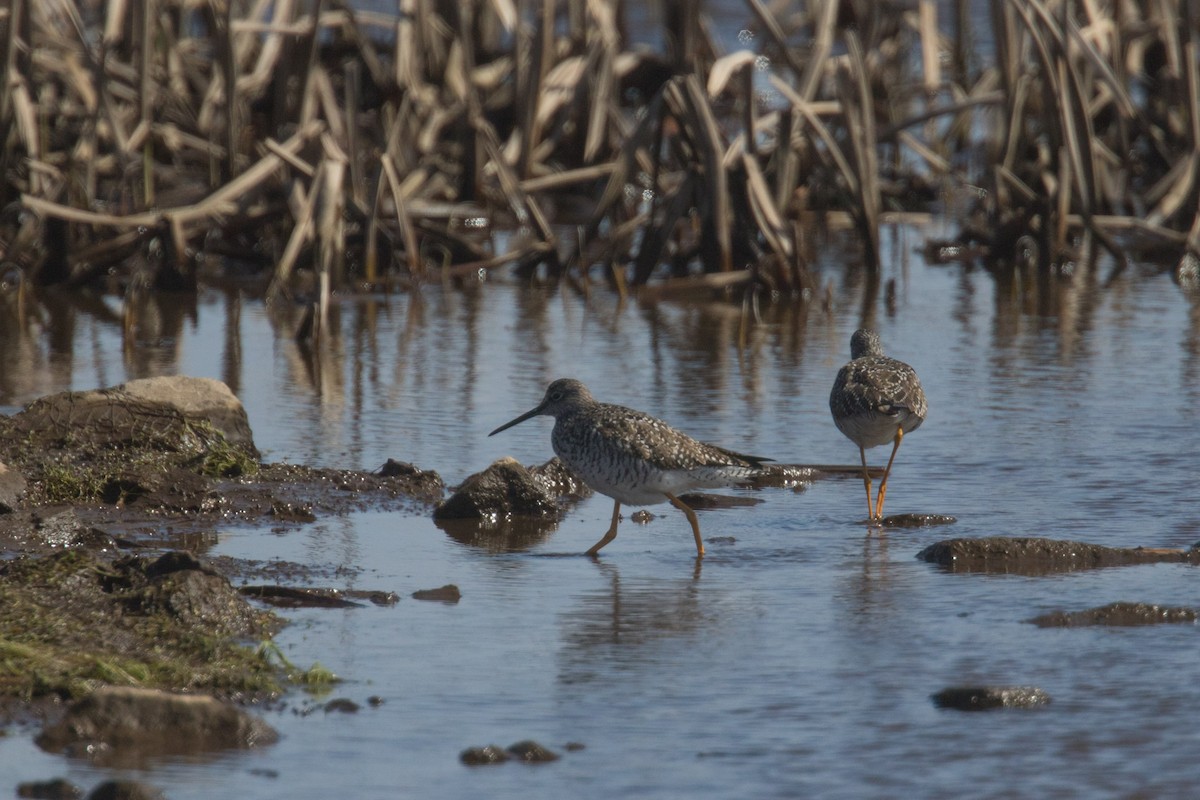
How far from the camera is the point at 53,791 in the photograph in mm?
4848

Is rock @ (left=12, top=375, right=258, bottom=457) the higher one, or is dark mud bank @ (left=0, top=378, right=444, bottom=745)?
rock @ (left=12, top=375, right=258, bottom=457)

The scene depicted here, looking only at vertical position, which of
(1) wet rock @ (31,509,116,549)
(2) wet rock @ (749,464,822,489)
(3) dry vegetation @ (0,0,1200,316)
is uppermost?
(3) dry vegetation @ (0,0,1200,316)

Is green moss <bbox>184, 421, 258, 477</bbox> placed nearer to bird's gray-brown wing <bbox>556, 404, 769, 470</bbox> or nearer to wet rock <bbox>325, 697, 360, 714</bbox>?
bird's gray-brown wing <bbox>556, 404, 769, 470</bbox>

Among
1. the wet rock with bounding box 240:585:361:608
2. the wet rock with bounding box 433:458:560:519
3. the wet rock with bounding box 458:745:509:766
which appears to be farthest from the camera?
the wet rock with bounding box 433:458:560:519

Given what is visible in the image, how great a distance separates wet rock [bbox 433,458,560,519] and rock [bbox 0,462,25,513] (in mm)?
1896

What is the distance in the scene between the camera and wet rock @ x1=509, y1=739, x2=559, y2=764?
17.1ft

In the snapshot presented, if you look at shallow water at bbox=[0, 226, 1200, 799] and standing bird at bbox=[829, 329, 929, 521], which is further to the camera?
standing bird at bbox=[829, 329, 929, 521]

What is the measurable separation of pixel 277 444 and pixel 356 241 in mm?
5694

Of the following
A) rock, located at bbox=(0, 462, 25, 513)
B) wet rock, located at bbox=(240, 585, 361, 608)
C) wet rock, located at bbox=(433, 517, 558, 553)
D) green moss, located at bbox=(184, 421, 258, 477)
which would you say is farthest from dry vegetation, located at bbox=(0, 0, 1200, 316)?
wet rock, located at bbox=(240, 585, 361, 608)

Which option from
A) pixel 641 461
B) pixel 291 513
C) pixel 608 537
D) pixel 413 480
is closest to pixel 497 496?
pixel 413 480

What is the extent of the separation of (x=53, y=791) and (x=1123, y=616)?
3.82 metres

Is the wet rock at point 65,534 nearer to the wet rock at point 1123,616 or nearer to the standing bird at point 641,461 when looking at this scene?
the standing bird at point 641,461

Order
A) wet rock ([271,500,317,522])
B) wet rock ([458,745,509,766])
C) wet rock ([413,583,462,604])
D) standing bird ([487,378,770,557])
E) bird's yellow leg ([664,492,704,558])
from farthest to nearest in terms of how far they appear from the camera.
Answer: wet rock ([271,500,317,522]) < standing bird ([487,378,770,557]) < bird's yellow leg ([664,492,704,558]) < wet rock ([413,583,462,604]) < wet rock ([458,745,509,766])

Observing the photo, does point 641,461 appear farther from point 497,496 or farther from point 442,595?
point 442,595
